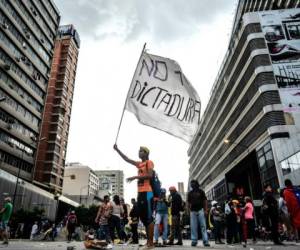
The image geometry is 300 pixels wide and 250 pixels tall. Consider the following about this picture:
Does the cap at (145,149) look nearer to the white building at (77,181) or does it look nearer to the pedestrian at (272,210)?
the pedestrian at (272,210)

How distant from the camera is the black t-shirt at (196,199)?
334 inches

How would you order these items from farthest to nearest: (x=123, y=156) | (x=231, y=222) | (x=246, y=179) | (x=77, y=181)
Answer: (x=77, y=181) < (x=246, y=179) < (x=231, y=222) < (x=123, y=156)

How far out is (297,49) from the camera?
102 ft

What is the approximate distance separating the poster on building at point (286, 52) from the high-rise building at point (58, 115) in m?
43.0

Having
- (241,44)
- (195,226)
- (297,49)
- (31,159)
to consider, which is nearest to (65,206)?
(31,159)

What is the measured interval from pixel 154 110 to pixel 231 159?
40.5 metres

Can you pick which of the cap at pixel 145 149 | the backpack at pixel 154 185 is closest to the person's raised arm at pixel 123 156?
the cap at pixel 145 149

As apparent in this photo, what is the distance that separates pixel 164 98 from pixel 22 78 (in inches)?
1783

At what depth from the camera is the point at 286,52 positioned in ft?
103

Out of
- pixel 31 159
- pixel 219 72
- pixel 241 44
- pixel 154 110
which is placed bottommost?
pixel 154 110

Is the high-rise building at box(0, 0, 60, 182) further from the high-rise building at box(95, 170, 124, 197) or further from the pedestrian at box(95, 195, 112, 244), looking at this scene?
the high-rise building at box(95, 170, 124, 197)

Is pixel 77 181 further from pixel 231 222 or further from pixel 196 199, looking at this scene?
pixel 196 199

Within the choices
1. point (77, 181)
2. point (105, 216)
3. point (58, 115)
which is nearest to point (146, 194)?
point (105, 216)

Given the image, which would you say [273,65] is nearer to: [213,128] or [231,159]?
[231,159]
